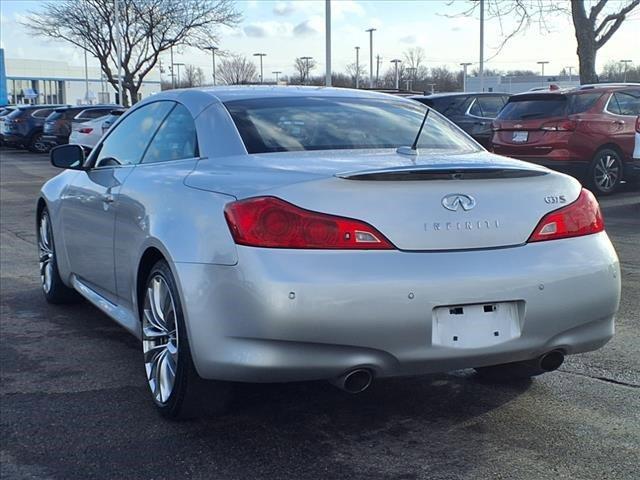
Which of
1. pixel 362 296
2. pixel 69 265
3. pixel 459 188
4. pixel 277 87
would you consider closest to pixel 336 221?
pixel 362 296

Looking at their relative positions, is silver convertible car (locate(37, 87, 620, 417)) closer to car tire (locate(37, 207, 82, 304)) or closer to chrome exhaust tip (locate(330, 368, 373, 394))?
chrome exhaust tip (locate(330, 368, 373, 394))

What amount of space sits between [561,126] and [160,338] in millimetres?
9589

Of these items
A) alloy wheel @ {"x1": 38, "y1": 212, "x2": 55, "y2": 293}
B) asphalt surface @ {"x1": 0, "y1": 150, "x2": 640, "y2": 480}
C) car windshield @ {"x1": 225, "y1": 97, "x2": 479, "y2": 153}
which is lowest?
asphalt surface @ {"x1": 0, "y1": 150, "x2": 640, "y2": 480}

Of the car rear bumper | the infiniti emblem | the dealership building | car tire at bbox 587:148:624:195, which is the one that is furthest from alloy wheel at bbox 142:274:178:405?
the dealership building

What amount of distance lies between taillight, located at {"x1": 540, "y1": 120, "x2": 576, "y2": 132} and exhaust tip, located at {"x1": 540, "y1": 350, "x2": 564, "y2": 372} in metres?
9.06

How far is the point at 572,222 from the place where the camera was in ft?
11.7

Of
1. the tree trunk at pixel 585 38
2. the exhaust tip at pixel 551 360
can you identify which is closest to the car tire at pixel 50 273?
the exhaust tip at pixel 551 360

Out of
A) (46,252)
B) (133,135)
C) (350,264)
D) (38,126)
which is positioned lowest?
(46,252)

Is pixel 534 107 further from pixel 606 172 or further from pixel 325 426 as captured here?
pixel 325 426

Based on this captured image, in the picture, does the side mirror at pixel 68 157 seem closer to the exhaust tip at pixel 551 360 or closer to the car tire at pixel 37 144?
the exhaust tip at pixel 551 360

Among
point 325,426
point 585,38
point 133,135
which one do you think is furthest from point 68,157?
point 585,38

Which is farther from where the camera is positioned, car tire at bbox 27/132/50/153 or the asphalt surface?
car tire at bbox 27/132/50/153

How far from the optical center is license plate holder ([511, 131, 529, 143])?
492 inches

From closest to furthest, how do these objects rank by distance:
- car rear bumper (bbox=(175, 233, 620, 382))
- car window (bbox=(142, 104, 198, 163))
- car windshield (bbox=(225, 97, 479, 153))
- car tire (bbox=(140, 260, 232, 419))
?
car rear bumper (bbox=(175, 233, 620, 382)) < car tire (bbox=(140, 260, 232, 419)) < car windshield (bbox=(225, 97, 479, 153)) < car window (bbox=(142, 104, 198, 163))
